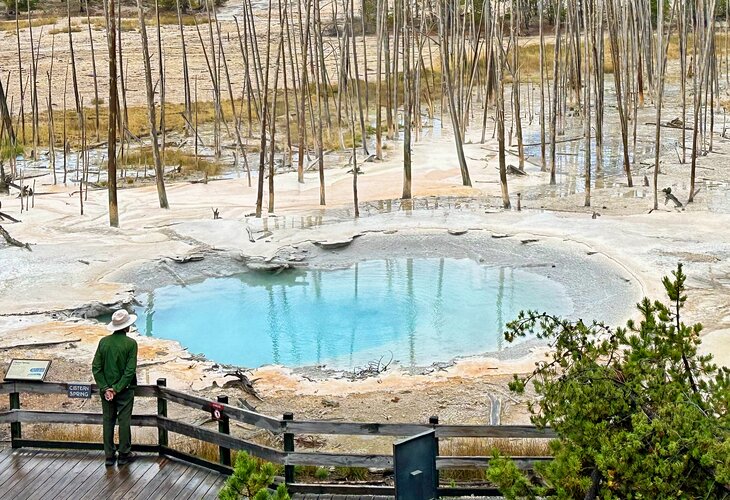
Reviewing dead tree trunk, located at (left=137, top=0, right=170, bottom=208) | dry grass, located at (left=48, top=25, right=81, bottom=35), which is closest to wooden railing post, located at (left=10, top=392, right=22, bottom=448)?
dead tree trunk, located at (left=137, top=0, right=170, bottom=208)

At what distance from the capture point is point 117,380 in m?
5.29

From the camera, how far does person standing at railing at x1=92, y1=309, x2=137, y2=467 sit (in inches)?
208

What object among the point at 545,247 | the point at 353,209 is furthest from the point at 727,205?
the point at 353,209

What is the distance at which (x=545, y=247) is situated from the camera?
1230cm

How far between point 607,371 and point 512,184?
12.9m

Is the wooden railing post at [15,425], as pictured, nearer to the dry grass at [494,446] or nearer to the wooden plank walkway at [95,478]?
the wooden plank walkway at [95,478]

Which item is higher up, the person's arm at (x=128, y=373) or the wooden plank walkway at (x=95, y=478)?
the person's arm at (x=128, y=373)

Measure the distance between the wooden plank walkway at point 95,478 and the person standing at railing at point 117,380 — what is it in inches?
5.3

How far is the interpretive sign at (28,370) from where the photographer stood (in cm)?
559

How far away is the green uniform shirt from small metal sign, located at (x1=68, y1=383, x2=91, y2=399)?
0.26 m

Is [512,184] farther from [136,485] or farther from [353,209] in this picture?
[136,485]

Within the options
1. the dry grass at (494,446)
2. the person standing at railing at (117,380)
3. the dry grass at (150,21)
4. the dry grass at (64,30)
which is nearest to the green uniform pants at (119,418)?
the person standing at railing at (117,380)

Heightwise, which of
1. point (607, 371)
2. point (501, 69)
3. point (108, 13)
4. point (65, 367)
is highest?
point (108, 13)

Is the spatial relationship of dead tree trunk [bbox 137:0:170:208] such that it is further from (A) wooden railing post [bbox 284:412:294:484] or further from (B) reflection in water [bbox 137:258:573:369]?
(A) wooden railing post [bbox 284:412:294:484]
